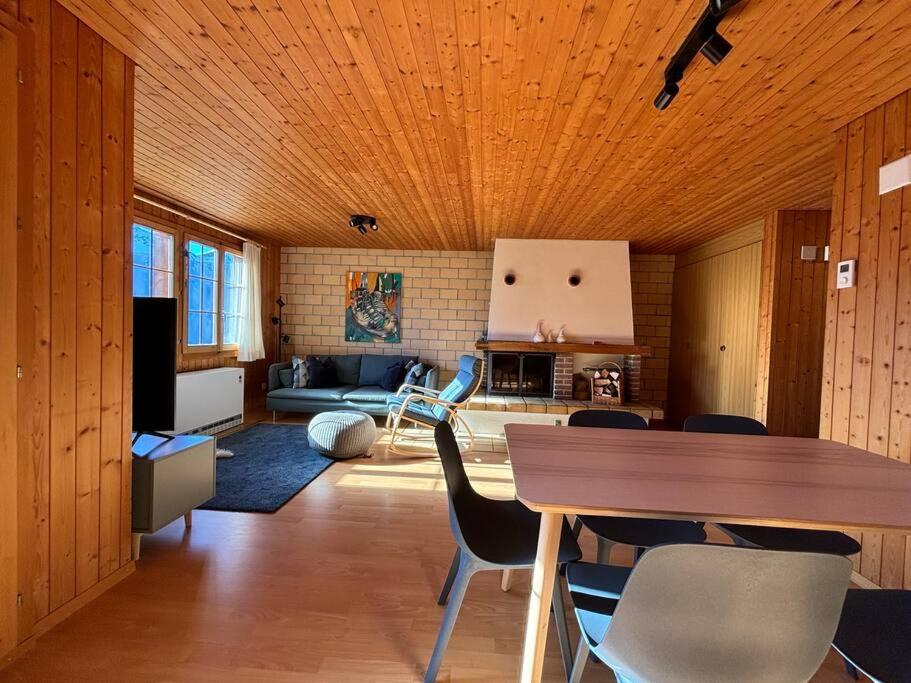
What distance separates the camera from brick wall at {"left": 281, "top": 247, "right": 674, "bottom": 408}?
616 cm

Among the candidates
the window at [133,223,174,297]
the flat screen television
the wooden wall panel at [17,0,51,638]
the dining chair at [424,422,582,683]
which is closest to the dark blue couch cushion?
the window at [133,223,174,297]

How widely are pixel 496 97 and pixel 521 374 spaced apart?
11.4 ft

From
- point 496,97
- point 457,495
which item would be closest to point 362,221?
point 496,97

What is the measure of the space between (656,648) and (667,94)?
1.92 m

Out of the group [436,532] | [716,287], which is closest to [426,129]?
[436,532]

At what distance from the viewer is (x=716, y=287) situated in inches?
198

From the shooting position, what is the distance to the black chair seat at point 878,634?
1.01 meters

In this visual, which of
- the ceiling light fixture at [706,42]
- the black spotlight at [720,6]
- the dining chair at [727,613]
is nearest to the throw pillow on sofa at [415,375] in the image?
the ceiling light fixture at [706,42]

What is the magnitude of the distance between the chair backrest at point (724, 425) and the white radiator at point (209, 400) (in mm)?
4155

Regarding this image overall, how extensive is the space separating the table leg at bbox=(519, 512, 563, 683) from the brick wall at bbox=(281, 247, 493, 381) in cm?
501

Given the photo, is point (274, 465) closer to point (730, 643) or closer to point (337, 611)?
point (337, 611)

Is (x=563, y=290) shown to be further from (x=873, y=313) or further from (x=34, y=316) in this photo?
(x=34, y=316)

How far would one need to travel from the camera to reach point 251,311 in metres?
5.42

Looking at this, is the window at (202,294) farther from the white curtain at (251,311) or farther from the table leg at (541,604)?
the table leg at (541,604)
